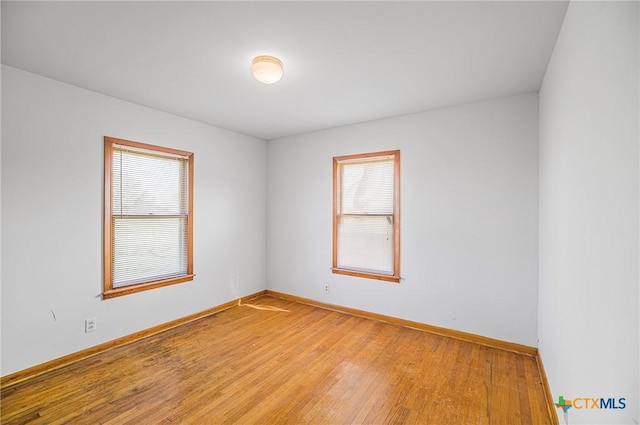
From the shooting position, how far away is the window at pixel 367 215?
372 centimetres

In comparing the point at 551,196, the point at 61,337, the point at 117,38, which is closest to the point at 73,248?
the point at 61,337

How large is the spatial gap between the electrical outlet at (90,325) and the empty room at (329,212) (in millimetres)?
21

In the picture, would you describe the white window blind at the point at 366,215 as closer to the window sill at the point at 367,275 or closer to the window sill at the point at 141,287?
the window sill at the point at 367,275

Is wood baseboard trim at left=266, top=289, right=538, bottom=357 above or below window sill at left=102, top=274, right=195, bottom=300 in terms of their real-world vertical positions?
below

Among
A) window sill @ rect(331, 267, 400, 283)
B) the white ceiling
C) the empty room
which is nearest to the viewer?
the empty room

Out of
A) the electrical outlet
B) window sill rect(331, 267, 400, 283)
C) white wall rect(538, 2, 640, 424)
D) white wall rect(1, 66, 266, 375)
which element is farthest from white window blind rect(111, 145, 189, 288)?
white wall rect(538, 2, 640, 424)

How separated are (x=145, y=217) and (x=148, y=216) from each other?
0.03 meters

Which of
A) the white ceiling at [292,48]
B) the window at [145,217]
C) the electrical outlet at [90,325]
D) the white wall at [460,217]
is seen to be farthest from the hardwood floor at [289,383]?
the white ceiling at [292,48]

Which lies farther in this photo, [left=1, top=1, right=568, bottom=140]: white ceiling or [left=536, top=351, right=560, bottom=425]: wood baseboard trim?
[left=536, top=351, right=560, bottom=425]: wood baseboard trim

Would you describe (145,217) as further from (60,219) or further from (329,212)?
(329,212)

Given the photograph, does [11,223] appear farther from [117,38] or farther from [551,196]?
[551,196]

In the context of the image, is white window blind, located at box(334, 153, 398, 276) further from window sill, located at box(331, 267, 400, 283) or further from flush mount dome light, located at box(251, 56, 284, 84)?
flush mount dome light, located at box(251, 56, 284, 84)

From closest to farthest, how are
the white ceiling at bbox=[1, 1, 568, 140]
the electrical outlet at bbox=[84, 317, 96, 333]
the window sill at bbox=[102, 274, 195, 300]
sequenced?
the white ceiling at bbox=[1, 1, 568, 140] < the electrical outlet at bbox=[84, 317, 96, 333] < the window sill at bbox=[102, 274, 195, 300]

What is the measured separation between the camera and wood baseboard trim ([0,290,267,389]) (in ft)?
7.87
